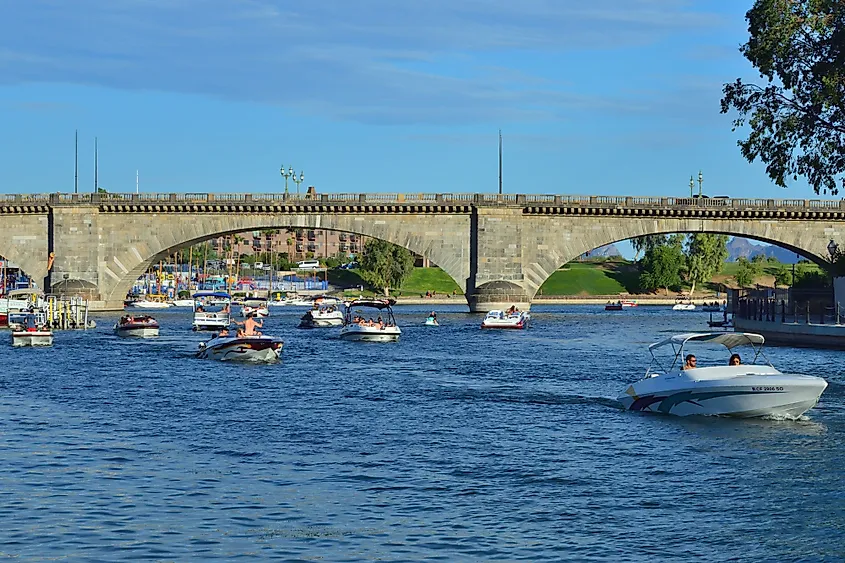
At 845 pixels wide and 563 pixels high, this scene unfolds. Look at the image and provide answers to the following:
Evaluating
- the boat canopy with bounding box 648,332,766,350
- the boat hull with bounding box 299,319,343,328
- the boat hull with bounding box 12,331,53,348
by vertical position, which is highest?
the boat canopy with bounding box 648,332,766,350

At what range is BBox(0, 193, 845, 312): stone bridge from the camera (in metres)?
115

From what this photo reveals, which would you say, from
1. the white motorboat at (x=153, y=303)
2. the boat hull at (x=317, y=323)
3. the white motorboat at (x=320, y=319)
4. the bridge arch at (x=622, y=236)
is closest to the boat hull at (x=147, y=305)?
the white motorboat at (x=153, y=303)

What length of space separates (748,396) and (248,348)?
29.3m

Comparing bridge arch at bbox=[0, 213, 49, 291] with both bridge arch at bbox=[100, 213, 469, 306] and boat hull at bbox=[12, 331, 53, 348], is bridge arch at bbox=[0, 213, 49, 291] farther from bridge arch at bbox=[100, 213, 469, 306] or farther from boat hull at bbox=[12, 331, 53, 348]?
boat hull at bbox=[12, 331, 53, 348]

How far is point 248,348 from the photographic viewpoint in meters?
60.3

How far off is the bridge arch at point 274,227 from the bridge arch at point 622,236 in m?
6.71

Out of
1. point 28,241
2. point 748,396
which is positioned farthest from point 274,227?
point 748,396

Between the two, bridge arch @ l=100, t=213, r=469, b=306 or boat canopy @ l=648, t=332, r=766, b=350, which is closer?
boat canopy @ l=648, t=332, r=766, b=350

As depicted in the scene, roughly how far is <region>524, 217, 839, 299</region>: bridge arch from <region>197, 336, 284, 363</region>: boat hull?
2274 inches

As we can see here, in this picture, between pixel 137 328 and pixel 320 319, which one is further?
pixel 320 319

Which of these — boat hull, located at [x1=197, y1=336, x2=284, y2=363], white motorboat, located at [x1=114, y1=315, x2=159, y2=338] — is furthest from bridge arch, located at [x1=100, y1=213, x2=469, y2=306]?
boat hull, located at [x1=197, y1=336, x2=284, y2=363]

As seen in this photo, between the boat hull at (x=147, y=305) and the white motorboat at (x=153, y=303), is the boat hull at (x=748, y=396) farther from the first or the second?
the white motorboat at (x=153, y=303)

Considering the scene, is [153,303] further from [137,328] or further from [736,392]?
[736,392]

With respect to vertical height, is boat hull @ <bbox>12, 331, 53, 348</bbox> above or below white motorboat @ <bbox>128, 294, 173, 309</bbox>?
below
